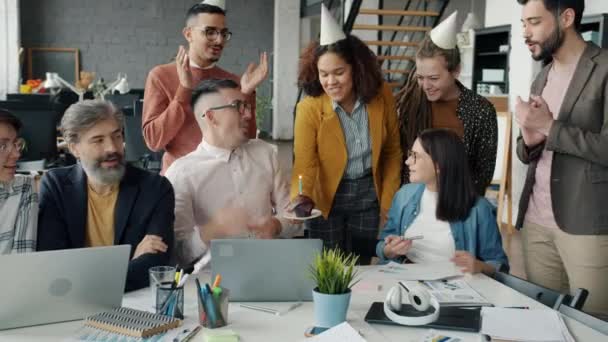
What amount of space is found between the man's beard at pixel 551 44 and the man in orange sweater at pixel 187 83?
1.06 metres

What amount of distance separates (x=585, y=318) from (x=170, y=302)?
1.05m

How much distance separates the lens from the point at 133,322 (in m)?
1.53

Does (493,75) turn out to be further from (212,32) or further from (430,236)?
(430,236)

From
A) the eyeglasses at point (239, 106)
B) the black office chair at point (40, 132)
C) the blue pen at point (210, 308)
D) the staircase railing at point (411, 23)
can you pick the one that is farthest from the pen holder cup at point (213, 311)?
the staircase railing at point (411, 23)

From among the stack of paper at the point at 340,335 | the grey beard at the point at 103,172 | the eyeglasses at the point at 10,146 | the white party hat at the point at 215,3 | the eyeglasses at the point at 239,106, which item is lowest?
the stack of paper at the point at 340,335

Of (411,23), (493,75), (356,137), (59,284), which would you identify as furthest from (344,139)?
(411,23)

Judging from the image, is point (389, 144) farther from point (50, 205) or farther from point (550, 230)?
point (50, 205)

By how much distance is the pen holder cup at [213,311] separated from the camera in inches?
61.4

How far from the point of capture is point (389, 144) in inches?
105

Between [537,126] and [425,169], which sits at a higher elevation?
[537,126]

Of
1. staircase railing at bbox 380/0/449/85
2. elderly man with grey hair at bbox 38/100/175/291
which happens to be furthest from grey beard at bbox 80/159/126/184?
staircase railing at bbox 380/0/449/85

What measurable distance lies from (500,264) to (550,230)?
15.5 inches

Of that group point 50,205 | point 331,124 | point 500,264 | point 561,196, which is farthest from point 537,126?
point 50,205

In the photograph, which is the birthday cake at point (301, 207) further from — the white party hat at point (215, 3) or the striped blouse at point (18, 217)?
the white party hat at point (215, 3)
